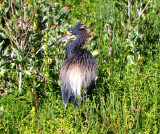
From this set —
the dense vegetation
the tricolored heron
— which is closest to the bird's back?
the tricolored heron

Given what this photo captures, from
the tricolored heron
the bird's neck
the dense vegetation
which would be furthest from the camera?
the bird's neck

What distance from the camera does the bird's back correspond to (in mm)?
3605

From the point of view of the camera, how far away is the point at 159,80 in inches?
145

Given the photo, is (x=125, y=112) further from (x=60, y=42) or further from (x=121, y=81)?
(x=60, y=42)

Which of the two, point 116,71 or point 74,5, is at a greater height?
point 74,5

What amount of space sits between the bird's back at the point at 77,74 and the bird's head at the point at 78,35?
24 centimetres

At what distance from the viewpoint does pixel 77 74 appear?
11.9 ft

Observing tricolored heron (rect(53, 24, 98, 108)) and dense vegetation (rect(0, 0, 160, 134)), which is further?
tricolored heron (rect(53, 24, 98, 108))

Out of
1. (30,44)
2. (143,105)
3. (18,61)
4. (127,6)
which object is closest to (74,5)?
Answer: (127,6)

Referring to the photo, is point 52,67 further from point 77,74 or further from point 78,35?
point 77,74

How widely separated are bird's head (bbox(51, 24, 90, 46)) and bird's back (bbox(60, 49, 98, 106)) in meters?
0.24

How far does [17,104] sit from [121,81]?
123cm

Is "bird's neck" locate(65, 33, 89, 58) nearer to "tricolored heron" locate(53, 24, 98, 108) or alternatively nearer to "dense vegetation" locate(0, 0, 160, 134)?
"tricolored heron" locate(53, 24, 98, 108)

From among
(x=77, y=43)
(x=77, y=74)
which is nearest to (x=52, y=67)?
(x=77, y=43)
